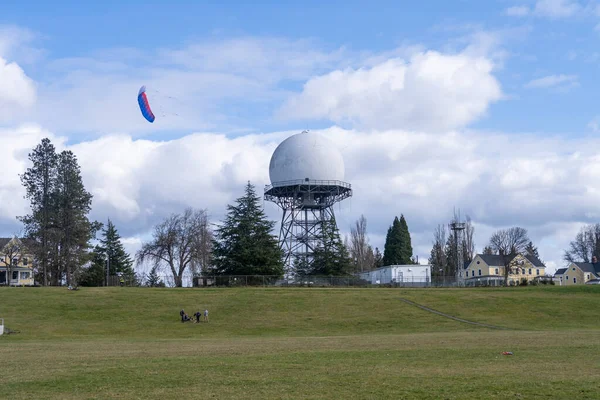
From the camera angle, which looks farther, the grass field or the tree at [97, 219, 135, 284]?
the tree at [97, 219, 135, 284]

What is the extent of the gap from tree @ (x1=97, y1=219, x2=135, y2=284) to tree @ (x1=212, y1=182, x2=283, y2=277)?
22.0m

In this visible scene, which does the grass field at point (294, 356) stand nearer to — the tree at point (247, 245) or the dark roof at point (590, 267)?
the tree at point (247, 245)

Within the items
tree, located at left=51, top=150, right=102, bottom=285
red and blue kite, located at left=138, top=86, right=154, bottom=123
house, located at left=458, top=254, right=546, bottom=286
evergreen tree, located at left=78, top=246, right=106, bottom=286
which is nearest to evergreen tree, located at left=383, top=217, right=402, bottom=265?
house, located at left=458, top=254, right=546, bottom=286

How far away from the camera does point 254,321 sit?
49.4m

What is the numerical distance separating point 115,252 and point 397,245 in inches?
1778

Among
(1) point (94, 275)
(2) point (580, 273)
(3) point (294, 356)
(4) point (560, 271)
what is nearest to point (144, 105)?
(3) point (294, 356)

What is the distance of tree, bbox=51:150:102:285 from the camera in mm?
74438

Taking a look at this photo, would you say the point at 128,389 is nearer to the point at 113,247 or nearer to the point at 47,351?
the point at 47,351

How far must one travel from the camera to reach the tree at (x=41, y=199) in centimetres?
7319

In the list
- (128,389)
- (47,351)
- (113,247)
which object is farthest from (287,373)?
(113,247)

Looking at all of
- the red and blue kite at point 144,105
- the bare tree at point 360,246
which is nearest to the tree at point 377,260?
the bare tree at point 360,246

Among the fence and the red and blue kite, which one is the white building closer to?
the fence

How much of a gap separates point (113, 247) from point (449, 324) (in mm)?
59176

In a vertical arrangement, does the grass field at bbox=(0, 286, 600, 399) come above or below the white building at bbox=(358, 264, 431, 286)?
below
